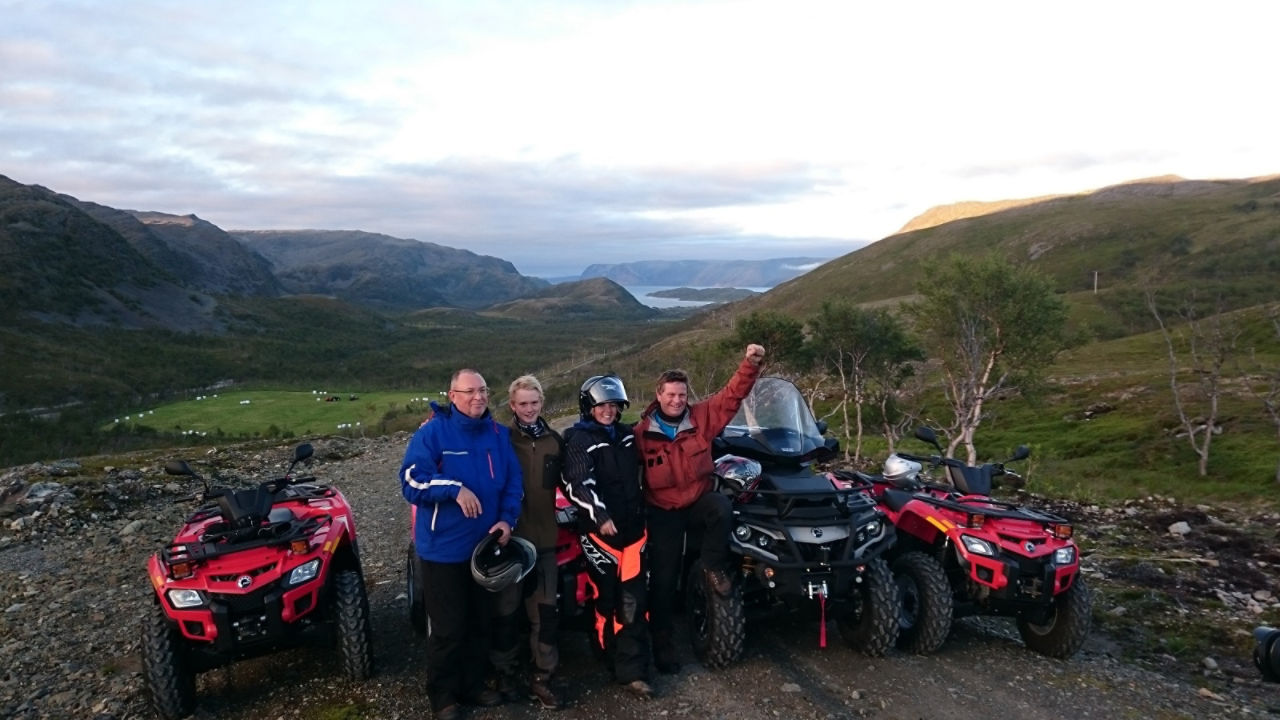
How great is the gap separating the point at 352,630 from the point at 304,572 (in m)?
0.59

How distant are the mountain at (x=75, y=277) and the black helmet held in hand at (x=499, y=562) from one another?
101 meters

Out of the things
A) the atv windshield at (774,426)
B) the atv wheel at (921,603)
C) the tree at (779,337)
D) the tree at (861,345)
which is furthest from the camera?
the tree at (779,337)

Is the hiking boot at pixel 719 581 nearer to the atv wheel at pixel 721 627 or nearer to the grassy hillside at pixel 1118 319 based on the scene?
the atv wheel at pixel 721 627

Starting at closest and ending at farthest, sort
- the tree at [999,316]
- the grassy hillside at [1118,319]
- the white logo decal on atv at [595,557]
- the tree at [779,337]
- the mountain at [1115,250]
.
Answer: the white logo decal on atv at [595,557]
the tree at [999,316]
the grassy hillside at [1118,319]
the tree at [779,337]
the mountain at [1115,250]

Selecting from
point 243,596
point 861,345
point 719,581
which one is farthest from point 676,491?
point 861,345

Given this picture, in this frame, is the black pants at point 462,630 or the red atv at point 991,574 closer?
the black pants at point 462,630

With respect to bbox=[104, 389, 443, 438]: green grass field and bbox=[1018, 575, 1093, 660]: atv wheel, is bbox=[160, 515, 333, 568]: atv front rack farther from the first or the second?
bbox=[104, 389, 443, 438]: green grass field

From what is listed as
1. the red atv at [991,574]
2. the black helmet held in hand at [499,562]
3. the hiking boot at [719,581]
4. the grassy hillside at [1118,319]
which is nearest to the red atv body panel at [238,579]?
the black helmet held in hand at [499,562]

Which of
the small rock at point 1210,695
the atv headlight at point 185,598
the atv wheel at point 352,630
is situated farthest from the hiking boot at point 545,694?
the small rock at point 1210,695

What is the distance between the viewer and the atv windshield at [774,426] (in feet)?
21.5

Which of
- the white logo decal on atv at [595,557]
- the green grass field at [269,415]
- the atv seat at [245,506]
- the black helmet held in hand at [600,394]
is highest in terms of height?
the black helmet held in hand at [600,394]

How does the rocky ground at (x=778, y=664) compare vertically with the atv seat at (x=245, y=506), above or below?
below

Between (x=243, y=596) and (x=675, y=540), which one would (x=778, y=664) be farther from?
(x=243, y=596)

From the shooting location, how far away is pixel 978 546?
608 centimetres
